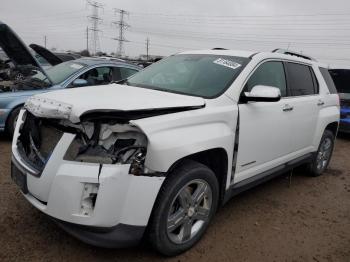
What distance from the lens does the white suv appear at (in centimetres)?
262

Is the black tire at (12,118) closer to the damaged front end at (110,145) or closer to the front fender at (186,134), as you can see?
the damaged front end at (110,145)

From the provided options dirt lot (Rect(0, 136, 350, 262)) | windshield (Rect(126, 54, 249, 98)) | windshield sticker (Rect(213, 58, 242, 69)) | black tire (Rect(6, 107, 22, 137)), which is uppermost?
windshield sticker (Rect(213, 58, 242, 69))

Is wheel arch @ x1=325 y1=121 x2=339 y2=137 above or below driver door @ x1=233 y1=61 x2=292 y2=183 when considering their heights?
below

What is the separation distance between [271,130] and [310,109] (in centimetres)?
122

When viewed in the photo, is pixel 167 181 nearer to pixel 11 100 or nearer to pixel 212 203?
pixel 212 203

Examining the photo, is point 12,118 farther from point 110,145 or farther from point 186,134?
point 186,134

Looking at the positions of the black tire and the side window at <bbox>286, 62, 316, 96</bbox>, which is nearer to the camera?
the side window at <bbox>286, 62, 316, 96</bbox>

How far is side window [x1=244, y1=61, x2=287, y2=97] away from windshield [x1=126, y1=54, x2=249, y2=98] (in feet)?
0.64

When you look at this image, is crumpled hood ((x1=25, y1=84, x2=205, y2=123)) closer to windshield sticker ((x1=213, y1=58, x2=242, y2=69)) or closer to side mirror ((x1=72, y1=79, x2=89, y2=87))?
windshield sticker ((x1=213, y1=58, x2=242, y2=69))

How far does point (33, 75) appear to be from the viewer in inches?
269

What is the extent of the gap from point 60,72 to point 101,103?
4.92 m

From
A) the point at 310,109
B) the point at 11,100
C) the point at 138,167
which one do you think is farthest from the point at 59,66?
the point at 138,167

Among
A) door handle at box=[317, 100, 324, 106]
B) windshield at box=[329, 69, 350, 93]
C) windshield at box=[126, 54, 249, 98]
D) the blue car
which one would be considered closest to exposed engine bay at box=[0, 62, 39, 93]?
the blue car

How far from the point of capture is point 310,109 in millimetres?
4945
